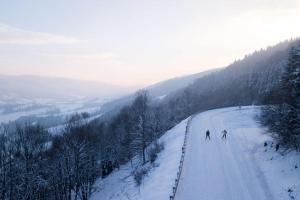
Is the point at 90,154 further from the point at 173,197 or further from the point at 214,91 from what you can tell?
the point at 214,91

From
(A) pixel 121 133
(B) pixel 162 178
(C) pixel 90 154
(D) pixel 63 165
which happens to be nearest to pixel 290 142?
(B) pixel 162 178

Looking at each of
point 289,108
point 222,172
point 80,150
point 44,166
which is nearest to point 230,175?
point 222,172

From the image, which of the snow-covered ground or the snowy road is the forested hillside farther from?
the snowy road

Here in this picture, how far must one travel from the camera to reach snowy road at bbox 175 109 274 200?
69.1 feet

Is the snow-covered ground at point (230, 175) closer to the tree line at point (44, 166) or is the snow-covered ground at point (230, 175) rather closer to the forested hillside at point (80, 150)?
the forested hillside at point (80, 150)

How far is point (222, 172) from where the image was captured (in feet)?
84.0

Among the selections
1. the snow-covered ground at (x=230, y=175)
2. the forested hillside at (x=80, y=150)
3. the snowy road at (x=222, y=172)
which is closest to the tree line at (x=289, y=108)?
the snow-covered ground at (x=230, y=175)

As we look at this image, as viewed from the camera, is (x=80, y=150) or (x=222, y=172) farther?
(x=80, y=150)

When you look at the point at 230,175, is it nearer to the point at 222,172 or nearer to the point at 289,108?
the point at 222,172

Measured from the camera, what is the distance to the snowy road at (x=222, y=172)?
69.1ft

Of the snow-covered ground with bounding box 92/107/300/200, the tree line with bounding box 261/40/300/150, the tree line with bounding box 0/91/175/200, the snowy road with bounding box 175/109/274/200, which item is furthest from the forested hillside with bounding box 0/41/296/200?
the tree line with bounding box 261/40/300/150

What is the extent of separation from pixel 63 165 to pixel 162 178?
1128 inches

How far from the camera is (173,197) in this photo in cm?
2041

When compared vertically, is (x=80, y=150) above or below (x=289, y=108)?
below
